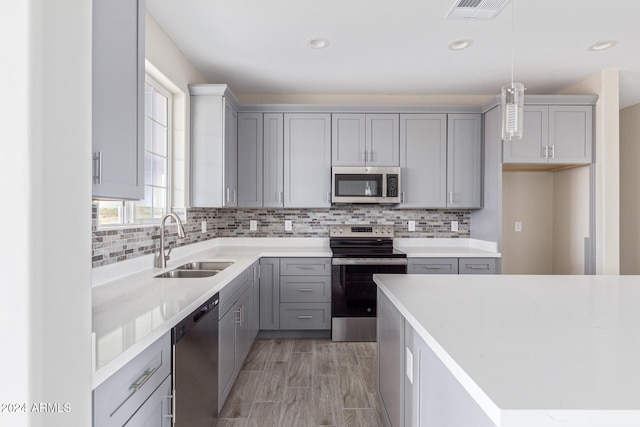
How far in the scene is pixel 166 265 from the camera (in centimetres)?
230

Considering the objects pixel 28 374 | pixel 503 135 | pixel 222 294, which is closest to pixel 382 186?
pixel 503 135

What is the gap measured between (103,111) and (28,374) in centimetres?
80

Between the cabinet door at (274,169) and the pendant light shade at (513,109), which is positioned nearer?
the pendant light shade at (513,109)

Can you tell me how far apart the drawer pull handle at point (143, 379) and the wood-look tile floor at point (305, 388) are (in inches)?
41.7

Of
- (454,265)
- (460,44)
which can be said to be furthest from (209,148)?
(454,265)

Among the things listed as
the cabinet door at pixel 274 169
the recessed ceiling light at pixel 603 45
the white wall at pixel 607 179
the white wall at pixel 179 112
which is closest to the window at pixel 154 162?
the white wall at pixel 179 112

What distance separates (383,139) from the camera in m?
3.47

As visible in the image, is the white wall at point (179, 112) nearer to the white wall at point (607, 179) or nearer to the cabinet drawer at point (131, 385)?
the cabinet drawer at point (131, 385)

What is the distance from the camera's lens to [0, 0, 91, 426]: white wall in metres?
0.57

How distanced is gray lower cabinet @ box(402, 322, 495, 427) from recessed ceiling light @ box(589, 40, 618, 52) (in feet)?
9.05

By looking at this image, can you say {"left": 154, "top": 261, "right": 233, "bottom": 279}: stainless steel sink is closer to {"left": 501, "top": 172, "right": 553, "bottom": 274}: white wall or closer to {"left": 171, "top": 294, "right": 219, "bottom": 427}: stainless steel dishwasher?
{"left": 171, "top": 294, "right": 219, "bottom": 427}: stainless steel dishwasher

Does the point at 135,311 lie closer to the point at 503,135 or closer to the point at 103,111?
the point at 103,111

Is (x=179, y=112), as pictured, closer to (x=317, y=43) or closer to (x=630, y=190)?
(x=317, y=43)

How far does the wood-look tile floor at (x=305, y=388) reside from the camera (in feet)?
6.62
